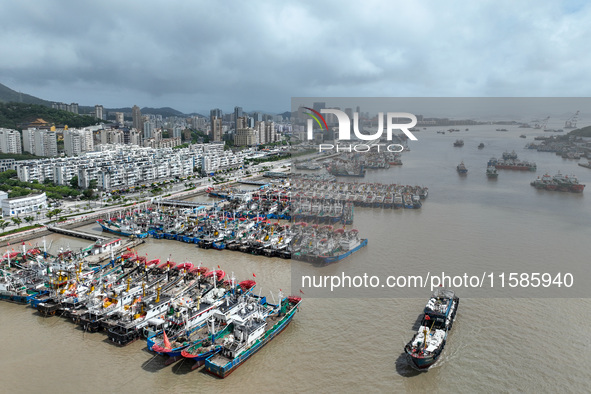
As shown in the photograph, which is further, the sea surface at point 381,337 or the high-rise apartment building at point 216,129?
the high-rise apartment building at point 216,129

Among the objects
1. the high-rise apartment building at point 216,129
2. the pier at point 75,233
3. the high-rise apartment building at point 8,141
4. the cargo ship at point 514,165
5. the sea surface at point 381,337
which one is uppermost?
the high-rise apartment building at point 216,129

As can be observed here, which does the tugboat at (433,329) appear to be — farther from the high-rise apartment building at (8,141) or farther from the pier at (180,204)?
the high-rise apartment building at (8,141)

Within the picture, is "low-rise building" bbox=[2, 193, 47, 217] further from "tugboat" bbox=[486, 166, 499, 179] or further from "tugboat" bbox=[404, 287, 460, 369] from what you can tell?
"tugboat" bbox=[486, 166, 499, 179]

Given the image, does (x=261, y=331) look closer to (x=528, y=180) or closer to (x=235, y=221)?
(x=235, y=221)

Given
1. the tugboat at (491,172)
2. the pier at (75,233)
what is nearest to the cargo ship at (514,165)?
the tugboat at (491,172)

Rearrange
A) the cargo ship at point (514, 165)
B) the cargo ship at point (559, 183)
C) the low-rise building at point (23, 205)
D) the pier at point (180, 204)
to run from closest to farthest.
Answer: the low-rise building at point (23, 205)
the cargo ship at point (559, 183)
the pier at point (180, 204)
the cargo ship at point (514, 165)

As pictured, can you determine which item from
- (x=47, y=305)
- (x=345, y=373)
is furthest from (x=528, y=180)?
(x=47, y=305)

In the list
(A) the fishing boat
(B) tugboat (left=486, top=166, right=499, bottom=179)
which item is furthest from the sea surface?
(B) tugboat (left=486, top=166, right=499, bottom=179)
